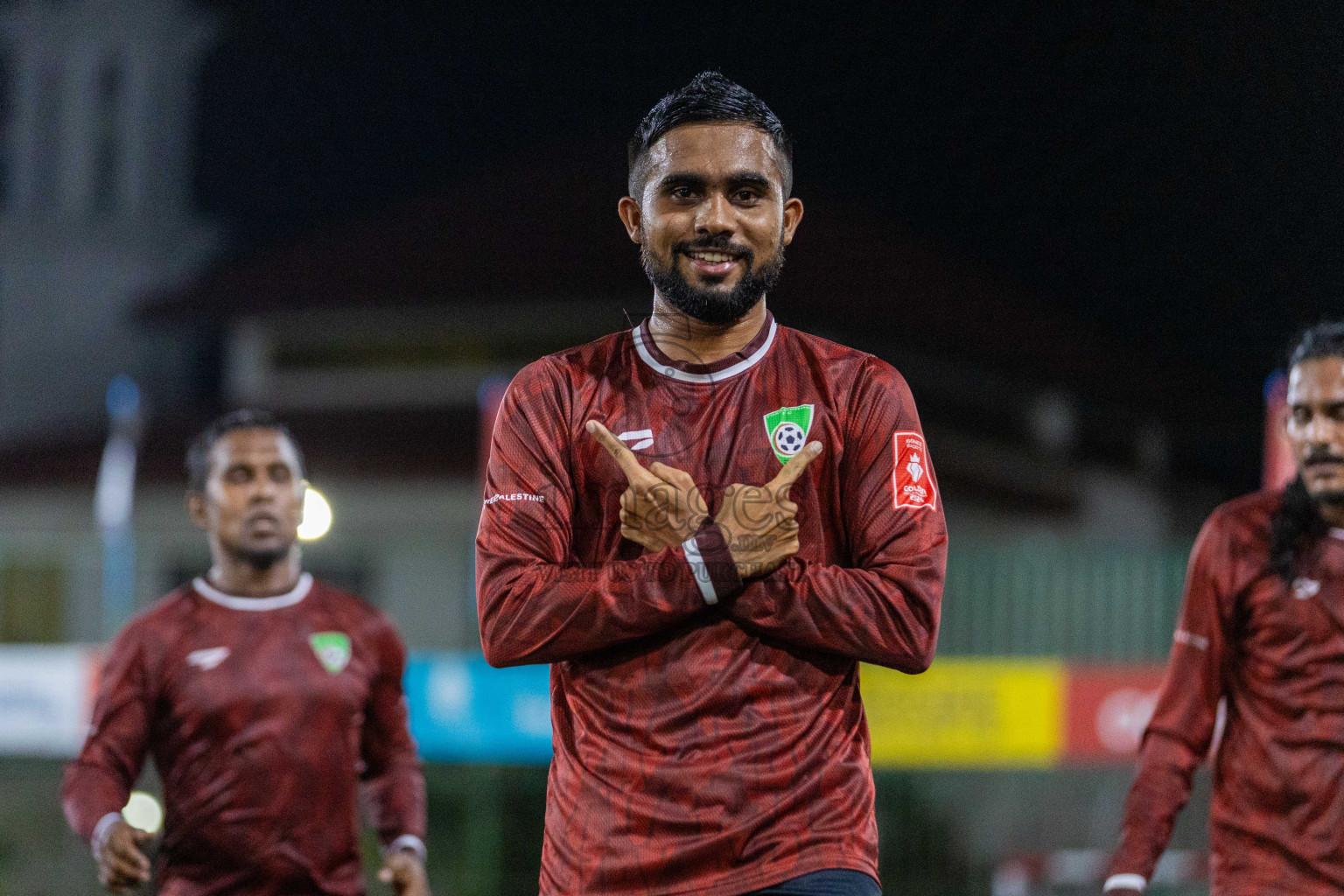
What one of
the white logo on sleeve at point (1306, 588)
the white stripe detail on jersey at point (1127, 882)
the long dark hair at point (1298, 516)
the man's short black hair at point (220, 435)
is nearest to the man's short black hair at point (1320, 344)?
the long dark hair at point (1298, 516)

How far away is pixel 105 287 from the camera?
29062 millimetres

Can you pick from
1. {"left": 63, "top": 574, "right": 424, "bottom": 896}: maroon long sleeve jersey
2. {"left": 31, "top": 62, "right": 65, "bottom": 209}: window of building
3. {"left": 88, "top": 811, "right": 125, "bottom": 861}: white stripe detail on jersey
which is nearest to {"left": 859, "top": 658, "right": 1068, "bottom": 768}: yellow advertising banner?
{"left": 63, "top": 574, "right": 424, "bottom": 896}: maroon long sleeve jersey

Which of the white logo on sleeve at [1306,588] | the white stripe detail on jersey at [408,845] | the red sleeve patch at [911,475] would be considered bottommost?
the white stripe detail on jersey at [408,845]

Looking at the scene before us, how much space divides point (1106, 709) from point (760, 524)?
7886 mm

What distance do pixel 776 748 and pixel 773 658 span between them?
14 cm

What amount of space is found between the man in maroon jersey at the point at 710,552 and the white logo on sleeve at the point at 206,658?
194cm

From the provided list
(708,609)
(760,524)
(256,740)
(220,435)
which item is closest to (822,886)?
(708,609)

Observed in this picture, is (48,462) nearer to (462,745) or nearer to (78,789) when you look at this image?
(462,745)

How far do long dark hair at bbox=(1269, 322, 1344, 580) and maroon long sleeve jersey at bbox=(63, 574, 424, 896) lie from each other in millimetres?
2385

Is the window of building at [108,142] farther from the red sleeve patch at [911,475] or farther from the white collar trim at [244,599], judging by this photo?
the red sleeve patch at [911,475]

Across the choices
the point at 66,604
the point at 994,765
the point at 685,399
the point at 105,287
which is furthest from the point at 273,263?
the point at 685,399

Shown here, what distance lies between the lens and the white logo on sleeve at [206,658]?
4.20 metres

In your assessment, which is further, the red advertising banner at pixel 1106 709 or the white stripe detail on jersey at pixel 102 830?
the red advertising banner at pixel 1106 709

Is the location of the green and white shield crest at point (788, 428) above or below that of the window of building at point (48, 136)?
below
